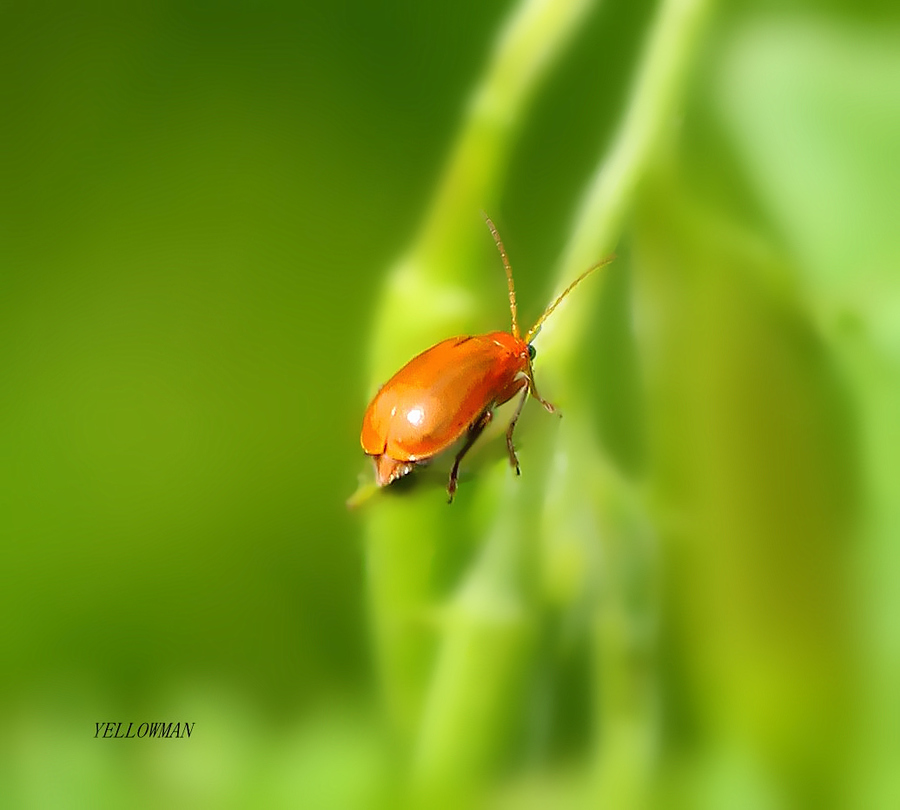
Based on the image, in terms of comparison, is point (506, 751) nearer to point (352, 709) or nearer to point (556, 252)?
point (352, 709)

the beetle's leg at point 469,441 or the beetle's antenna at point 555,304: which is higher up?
the beetle's antenna at point 555,304

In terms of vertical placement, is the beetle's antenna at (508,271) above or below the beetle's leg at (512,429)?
above

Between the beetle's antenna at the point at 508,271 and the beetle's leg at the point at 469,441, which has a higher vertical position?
the beetle's antenna at the point at 508,271

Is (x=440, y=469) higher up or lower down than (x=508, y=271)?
lower down
